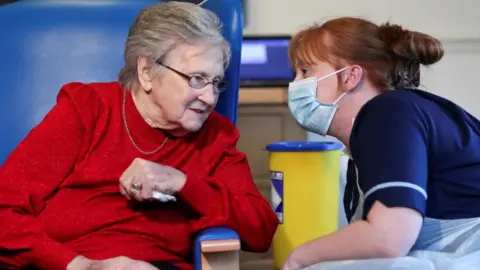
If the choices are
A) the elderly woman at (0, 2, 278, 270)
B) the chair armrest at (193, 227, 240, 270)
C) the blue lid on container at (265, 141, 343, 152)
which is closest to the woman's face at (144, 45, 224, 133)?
the elderly woman at (0, 2, 278, 270)

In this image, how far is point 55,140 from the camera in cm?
154

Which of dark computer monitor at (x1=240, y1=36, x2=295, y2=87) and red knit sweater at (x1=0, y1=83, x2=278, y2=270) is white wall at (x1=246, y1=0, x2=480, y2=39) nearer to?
dark computer monitor at (x1=240, y1=36, x2=295, y2=87)

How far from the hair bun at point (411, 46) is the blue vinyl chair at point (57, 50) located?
0.44 meters

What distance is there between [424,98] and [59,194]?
855mm

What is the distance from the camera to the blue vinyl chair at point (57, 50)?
179 centimetres

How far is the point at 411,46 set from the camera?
1491mm

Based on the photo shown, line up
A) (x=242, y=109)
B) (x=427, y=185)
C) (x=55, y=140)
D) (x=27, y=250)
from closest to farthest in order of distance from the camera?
(x=427, y=185)
(x=27, y=250)
(x=55, y=140)
(x=242, y=109)

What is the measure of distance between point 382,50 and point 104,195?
732 mm

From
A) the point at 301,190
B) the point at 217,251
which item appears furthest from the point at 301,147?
the point at 217,251

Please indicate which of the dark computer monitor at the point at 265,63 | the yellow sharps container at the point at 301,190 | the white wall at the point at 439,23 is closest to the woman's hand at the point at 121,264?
the yellow sharps container at the point at 301,190

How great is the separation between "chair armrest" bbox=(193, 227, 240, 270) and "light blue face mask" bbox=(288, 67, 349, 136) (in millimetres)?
402

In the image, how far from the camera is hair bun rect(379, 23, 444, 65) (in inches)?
59.0

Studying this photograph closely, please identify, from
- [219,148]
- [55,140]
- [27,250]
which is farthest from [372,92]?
[27,250]

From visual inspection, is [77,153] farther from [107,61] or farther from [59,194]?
[107,61]
